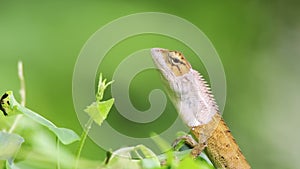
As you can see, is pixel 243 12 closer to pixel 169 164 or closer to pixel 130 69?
pixel 130 69

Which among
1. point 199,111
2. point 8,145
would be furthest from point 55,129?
point 199,111

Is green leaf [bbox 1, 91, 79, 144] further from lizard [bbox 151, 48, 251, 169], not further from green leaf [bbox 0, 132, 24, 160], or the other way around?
lizard [bbox 151, 48, 251, 169]

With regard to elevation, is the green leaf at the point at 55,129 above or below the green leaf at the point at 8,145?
above

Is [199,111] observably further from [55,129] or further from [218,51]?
[218,51]

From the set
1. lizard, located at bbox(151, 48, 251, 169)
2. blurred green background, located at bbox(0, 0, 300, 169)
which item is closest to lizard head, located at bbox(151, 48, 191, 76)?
lizard, located at bbox(151, 48, 251, 169)

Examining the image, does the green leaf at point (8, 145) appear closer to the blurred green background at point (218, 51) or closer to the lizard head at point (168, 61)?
the lizard head at point (168, 61)

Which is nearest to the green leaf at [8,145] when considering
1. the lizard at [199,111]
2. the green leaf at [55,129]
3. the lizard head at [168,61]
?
the green leaf at [55,129]
